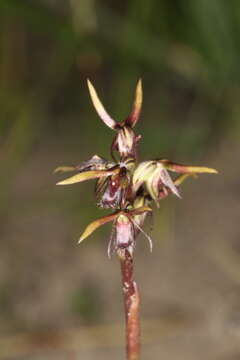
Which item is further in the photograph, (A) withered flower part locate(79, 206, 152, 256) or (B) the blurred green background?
(B) the blurred green background

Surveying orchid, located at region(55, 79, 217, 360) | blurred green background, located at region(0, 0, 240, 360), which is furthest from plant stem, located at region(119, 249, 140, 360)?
blurred green background, located at region(0, 0, 240, 360)

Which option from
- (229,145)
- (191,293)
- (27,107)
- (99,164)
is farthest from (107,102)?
(99,164)

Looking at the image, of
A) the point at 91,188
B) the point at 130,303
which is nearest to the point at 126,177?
the point at 130,303

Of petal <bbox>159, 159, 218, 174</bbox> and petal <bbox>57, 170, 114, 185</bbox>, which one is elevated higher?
petal <bbox>159, 159, 218, 174</bbox>

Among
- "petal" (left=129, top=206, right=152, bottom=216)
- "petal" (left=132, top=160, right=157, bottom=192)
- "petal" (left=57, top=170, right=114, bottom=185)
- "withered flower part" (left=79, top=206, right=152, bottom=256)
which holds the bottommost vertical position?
"withered flower part" (left=79, top=206, right=152, bottom=256)

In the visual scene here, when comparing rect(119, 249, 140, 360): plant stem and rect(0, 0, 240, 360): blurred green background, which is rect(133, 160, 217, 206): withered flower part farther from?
rect(0, 0, 240, 360): blurred green background

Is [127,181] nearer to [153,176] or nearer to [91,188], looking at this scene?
[153,176]

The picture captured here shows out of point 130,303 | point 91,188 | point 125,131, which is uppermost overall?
point 91,188
